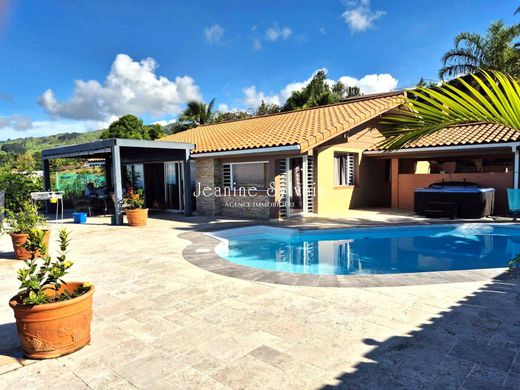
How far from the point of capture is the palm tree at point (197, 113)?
38.0m

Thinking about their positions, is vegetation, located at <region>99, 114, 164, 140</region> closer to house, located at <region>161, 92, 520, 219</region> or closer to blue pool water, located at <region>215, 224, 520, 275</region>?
house, located at <region>161, 92, 520, 219</region>

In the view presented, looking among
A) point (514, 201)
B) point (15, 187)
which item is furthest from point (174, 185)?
point (514, 201)

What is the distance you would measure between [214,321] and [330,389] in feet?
6.41

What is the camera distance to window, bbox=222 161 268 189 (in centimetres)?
1425

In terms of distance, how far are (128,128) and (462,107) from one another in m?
38.1

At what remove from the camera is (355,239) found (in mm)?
11352

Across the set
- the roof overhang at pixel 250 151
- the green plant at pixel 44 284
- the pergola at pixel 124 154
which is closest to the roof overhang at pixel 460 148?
the roof overhang at pixel 250 151

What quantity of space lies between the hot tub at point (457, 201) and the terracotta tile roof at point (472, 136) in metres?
1.82

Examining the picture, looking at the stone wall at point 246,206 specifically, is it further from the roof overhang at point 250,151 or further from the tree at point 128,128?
the tree at point 128,128

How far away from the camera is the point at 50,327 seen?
3.59 meters

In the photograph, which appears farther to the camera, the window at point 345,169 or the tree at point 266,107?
the tree at point 266,107

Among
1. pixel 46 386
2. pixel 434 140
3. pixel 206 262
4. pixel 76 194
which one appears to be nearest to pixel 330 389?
pixel 46 386

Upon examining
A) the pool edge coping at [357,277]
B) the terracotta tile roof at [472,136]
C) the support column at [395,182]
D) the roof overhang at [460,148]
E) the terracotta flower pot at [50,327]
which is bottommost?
the pool edge coping at [357,277]

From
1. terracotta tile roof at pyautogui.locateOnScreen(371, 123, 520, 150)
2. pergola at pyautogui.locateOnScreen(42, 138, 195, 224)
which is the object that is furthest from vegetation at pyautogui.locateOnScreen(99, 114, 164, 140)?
terracotta tile roof at pyautogui.locateOnScreen(371, 123, 520, 150)
